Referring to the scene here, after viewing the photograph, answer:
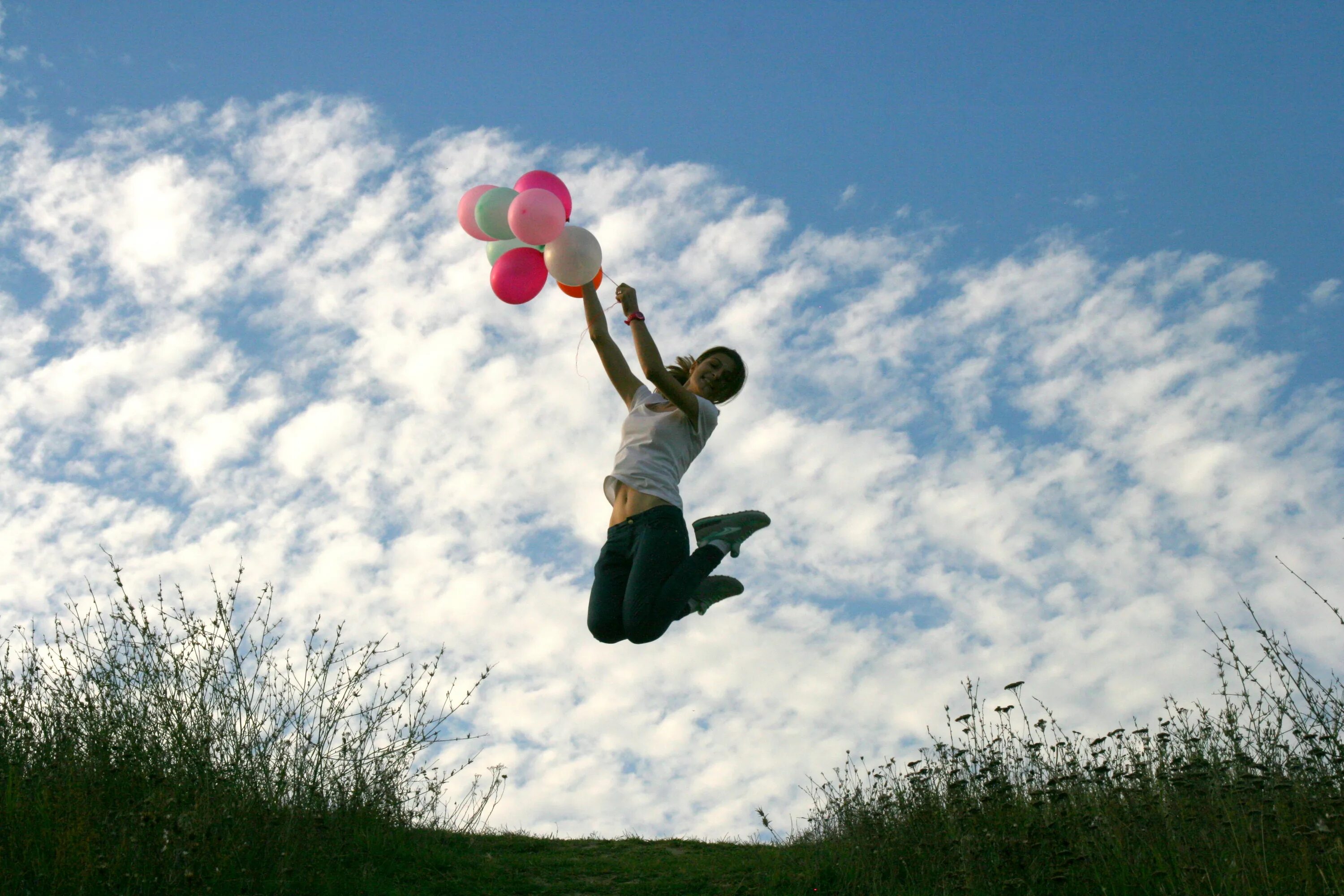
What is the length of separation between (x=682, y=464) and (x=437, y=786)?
8.22ft

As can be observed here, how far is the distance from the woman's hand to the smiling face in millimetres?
526

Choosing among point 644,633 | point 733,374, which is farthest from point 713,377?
point 644,633

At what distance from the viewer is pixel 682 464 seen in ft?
15.6

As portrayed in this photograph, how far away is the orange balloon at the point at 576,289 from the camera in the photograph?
16.1 feet

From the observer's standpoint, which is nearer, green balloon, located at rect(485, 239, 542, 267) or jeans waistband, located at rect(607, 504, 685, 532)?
jeans waistband, located at rect(607, 504, 685, 532)

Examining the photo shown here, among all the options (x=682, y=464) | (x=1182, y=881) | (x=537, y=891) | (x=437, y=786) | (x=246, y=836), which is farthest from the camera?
(x=437, y=786)

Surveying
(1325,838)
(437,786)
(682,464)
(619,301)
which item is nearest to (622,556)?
(682,464)

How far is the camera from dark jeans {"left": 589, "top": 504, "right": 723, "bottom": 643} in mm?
4418

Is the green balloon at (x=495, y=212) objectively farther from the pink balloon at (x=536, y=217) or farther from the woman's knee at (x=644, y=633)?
the woman's knee at (x=644, y=633)

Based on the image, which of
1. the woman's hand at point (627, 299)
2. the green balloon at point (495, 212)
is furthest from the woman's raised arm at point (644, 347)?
the green balloon at point (495, 212)

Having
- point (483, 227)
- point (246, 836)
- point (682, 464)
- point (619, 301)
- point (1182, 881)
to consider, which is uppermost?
point (483, 227)

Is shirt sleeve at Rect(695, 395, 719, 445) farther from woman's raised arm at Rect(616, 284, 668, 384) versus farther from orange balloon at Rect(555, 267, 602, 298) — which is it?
orange balloon at Rect(555, 267, 602, 298)

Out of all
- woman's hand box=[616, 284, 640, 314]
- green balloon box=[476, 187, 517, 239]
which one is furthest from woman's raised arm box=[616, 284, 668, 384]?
green balloon box=[476, 187, 517, 239]

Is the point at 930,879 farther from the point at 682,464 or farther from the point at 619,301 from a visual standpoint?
the point at 619,301
